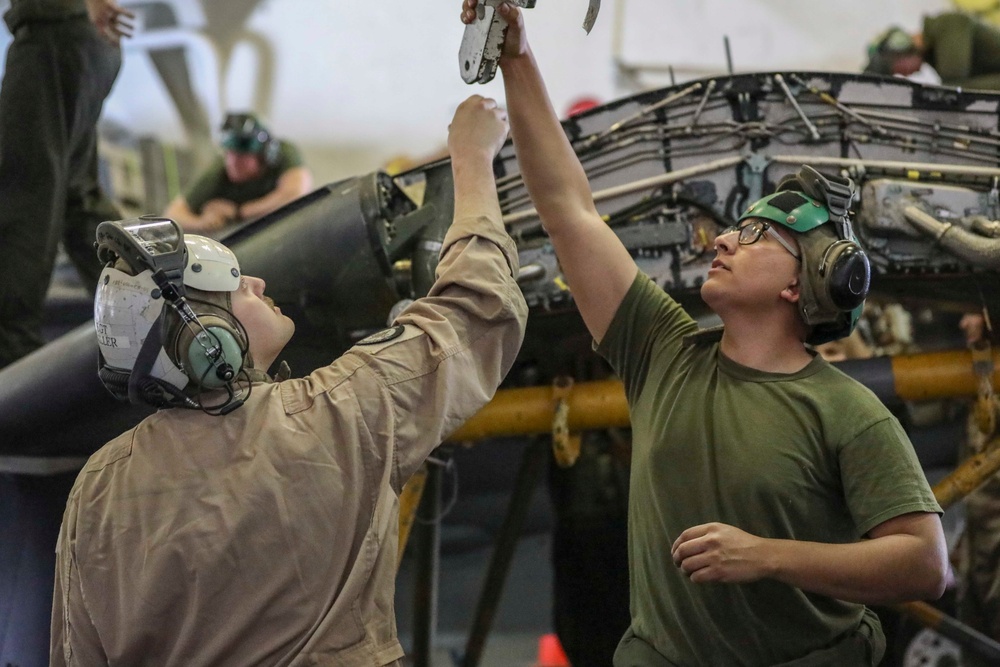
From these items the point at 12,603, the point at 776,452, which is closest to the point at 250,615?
the point at 776,452

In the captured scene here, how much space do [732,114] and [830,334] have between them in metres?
0.88

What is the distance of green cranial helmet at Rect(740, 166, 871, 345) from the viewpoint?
5.78 ft

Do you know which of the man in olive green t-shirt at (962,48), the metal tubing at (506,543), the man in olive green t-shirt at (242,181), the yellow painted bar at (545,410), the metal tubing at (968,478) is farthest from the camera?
the man in olive green t-shirt at (242,181)

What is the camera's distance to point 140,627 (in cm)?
155

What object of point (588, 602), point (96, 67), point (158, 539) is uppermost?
point (96, 67)

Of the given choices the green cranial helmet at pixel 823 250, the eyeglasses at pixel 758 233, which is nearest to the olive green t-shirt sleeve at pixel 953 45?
the green cranial helmet at pixel 823 250

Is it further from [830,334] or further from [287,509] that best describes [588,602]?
[287,509]

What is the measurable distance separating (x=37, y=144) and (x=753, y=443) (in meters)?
2.15

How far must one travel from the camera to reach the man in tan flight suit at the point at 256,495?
154cm

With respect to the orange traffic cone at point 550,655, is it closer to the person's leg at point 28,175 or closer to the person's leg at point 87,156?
the person's leg at point 87,156

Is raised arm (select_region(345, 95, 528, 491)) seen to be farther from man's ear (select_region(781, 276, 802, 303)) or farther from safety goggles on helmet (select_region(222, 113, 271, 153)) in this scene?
safety goggles on helmet (select_region(222, 113, 271, 153))

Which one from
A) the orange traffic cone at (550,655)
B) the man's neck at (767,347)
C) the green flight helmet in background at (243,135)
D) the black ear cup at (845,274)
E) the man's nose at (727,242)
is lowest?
the orange traffic cone at (550,655)

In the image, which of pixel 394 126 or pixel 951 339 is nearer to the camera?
pixel 951 339

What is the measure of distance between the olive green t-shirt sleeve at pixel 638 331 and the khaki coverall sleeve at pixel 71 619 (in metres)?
0.91
